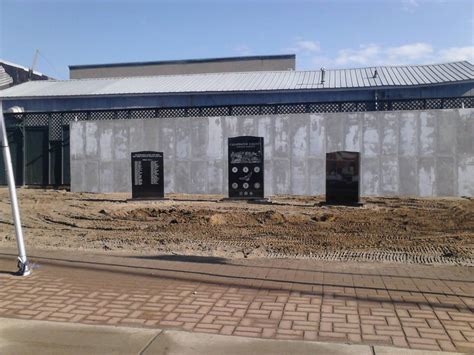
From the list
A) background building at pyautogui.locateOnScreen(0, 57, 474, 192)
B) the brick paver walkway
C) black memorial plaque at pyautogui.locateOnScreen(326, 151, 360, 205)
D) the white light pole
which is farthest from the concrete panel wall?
the white light pole

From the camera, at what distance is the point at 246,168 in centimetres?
1653

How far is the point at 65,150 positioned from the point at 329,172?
12681 millimetres

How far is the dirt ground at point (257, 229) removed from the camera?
9078mm

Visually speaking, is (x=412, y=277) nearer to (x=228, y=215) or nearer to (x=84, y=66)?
(x=228, y=215)

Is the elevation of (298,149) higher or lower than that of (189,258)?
higher

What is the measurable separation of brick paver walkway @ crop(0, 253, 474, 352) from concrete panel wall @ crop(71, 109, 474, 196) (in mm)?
11691

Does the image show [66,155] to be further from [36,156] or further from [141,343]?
[141,343]

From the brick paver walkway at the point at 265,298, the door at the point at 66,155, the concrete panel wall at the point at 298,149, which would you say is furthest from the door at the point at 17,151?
the brick paver walkway at the point at 265,298

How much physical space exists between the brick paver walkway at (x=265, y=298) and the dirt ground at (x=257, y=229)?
1.03 meters

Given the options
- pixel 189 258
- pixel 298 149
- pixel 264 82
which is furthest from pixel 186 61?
pixel 189 258

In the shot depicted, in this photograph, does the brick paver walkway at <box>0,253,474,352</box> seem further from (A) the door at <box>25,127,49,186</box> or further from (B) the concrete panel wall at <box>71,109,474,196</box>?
(A) the door at <box>25,127,49,186</box>

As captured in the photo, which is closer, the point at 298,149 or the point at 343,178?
the point at 343,178

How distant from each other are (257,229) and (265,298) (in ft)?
16.9

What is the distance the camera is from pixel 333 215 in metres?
12.7
